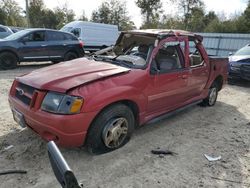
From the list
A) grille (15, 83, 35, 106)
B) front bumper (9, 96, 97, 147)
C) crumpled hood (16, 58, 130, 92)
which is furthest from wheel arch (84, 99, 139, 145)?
grille (15, 83, 35, 106)

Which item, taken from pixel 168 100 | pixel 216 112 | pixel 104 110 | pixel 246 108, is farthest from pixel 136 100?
pixel 246 108

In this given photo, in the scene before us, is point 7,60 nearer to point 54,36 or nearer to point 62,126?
point 54,36

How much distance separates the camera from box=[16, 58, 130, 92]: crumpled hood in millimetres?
3635

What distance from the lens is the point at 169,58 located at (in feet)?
16.8

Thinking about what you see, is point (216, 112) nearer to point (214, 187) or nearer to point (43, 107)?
point (214, 187)

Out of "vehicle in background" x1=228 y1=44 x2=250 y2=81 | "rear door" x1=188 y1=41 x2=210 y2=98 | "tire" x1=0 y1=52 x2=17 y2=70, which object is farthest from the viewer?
"tire" x1=0 y1=52 x2=17 y2=70

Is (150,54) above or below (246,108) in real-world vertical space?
above

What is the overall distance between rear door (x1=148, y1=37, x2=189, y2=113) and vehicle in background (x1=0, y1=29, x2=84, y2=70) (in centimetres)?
767

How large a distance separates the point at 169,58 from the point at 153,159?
1.97m

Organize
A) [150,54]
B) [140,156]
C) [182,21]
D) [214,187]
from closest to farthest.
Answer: [214,187]
[140,156]
[150,54]
[182,21]

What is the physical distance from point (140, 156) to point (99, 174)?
753 mm

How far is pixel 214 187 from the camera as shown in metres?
3.42

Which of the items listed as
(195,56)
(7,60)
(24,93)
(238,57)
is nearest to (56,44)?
(7,60)

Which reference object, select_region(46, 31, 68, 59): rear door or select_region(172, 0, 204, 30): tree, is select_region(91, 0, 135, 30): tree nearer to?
select_region(172, 0, 204, 30): tree
